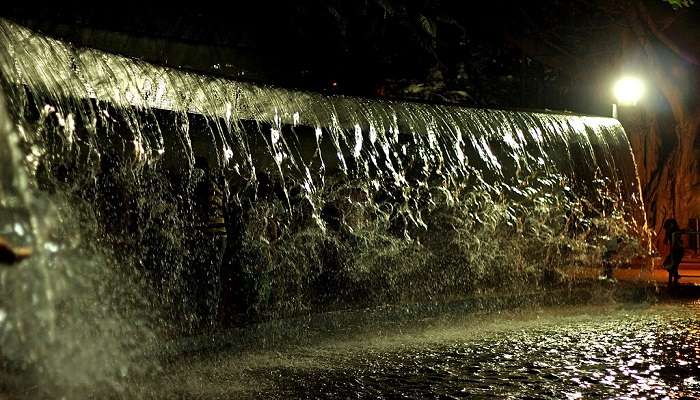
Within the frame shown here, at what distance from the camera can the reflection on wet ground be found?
5262 mm

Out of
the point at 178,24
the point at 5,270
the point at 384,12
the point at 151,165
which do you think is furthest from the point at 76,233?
the point at 384,12

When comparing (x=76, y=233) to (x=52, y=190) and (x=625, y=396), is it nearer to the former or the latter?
(x=52, y=190)

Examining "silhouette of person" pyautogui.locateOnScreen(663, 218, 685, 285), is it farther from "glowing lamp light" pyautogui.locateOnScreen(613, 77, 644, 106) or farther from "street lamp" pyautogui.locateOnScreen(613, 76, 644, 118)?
"glowing lamp light" pyautogui.locateOnScreen(613, 77, 644, 106)

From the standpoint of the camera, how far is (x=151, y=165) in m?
6.86

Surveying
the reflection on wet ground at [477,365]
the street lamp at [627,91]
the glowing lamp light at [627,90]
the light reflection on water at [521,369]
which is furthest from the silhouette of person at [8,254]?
the glowing lamp light at [627,90]

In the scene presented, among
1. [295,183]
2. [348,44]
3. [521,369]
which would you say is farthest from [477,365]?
[348,44]

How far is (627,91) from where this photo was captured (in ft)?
42.8

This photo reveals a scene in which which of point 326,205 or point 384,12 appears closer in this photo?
point 326,205

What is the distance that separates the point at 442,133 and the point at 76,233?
14.2 ft

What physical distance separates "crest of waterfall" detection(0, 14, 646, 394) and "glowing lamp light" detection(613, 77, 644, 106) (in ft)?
6.20

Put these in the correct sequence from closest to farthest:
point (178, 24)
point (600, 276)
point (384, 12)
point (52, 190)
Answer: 1. point (52, 190)
2. point (600, 276)
3. point (178, 24)
4. point (384, 12)

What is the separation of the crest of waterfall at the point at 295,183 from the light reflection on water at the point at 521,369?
5.57 feet

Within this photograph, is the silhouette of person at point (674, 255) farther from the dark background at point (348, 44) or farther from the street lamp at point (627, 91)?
the dark background at point (348, 44)

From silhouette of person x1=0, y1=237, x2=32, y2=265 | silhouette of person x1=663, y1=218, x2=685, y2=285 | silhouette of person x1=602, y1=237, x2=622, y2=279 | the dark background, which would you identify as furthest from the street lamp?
silhouette of person x1=0, y1=237, x2=32, y2=265
